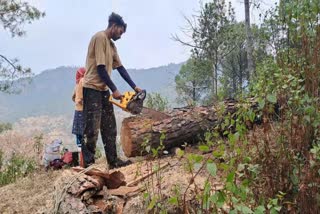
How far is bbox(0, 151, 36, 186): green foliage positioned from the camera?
6.07 meters

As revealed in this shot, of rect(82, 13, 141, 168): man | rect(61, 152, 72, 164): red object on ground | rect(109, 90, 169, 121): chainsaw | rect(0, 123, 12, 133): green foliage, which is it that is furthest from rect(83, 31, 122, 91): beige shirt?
rect(0, 123, 12, 133): green foliage

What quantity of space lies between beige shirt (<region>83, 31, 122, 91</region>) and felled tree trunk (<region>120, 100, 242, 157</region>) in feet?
1.99

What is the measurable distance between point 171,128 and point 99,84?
0.94 metres

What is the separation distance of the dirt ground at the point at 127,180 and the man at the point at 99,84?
387mm

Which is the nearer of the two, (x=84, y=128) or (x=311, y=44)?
(x=311, y=44)

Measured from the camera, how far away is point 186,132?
4.56m

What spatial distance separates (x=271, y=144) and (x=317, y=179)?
538 millimetres

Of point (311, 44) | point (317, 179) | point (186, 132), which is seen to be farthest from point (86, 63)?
point (317, 179)

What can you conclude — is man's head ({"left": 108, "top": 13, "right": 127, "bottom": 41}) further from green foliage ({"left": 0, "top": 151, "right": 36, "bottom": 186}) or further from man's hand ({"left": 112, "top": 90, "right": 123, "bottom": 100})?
green foliage ({"left": 0, "top": 151, "right": 36, "bottom": 186})

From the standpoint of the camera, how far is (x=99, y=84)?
4.34m

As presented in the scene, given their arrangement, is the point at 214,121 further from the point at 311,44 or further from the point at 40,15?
the point at 40,15

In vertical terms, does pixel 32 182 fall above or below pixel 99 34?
below

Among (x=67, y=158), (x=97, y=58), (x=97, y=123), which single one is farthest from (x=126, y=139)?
(x=67, y=158)

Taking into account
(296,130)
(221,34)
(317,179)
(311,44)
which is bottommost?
(317,179)
